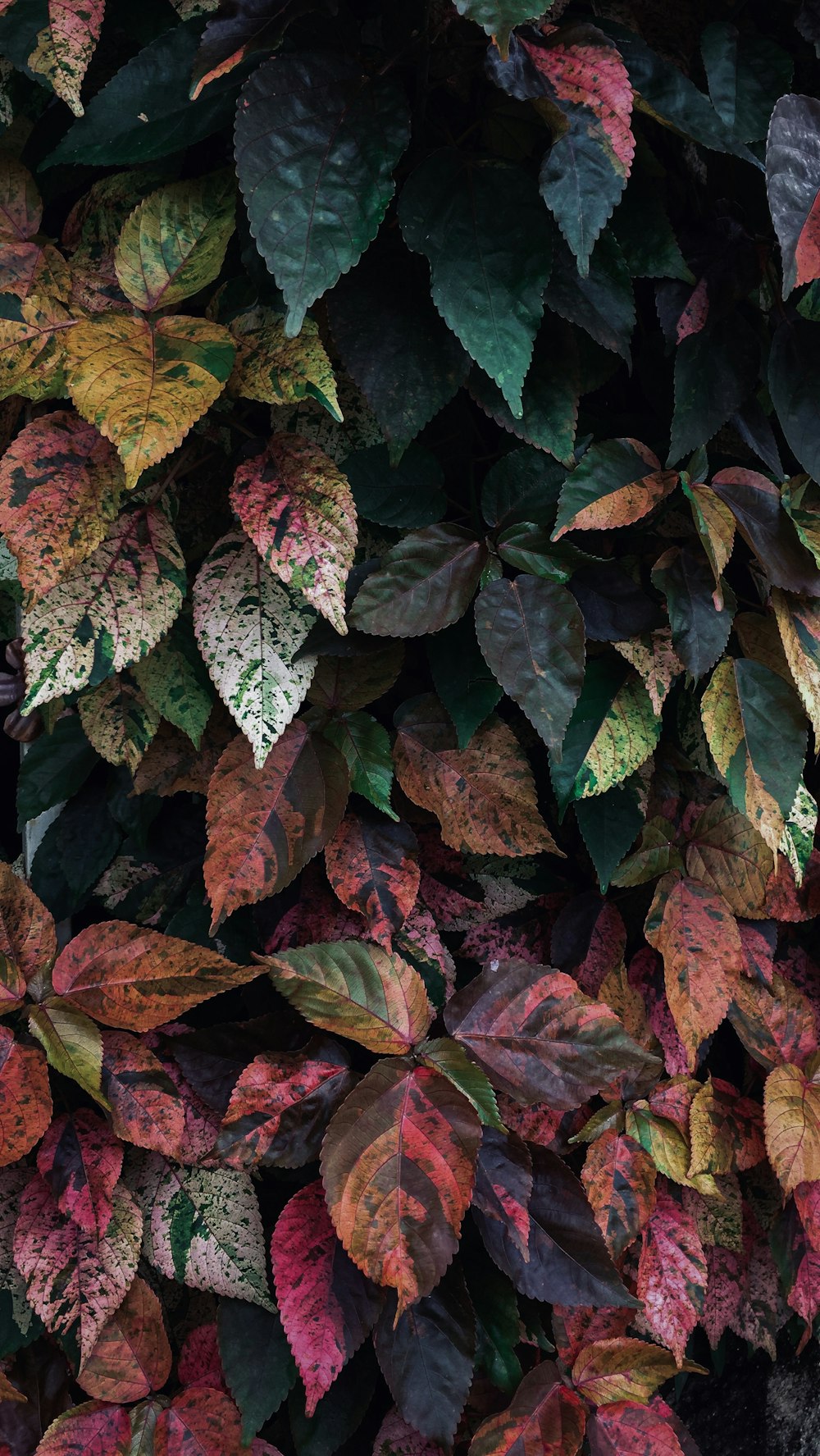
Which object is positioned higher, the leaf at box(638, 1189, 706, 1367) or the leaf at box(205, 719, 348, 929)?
the leaf at box(205, 719, 348, 929)

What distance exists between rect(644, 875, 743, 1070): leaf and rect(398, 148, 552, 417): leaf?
54 cm

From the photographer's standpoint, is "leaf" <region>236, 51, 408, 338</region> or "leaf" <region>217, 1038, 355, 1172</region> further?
"leaf" <region>217, 1038, 355, 1172</region>

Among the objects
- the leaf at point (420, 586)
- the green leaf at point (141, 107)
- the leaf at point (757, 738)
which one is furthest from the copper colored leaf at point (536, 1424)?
the green leaf at point (141, 107)

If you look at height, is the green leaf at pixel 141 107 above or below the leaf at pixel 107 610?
above

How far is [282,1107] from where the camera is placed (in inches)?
36.6

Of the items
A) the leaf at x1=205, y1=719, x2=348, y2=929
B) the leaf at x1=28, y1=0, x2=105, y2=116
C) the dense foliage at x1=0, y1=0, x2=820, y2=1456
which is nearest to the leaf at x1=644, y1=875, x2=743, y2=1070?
the dense foliage at x1=0, y1=0, x2=820, y2=1456

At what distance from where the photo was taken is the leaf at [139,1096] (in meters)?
0.93

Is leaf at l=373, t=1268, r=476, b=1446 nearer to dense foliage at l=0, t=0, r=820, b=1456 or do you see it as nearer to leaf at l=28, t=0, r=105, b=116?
dense foliage at l=0, t=0, r=820, b=1456

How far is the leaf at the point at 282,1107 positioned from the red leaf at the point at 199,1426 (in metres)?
0.24

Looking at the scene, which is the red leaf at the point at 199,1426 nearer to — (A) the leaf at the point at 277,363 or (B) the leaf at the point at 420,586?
(B) the leaf at the point at 420,586

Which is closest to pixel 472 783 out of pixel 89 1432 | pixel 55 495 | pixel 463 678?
pixel 463 678

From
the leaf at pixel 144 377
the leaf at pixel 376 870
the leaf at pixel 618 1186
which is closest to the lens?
the leaf at pixel 144 377

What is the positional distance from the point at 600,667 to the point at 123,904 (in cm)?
53

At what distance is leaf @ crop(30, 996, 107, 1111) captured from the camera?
0.88 meters
